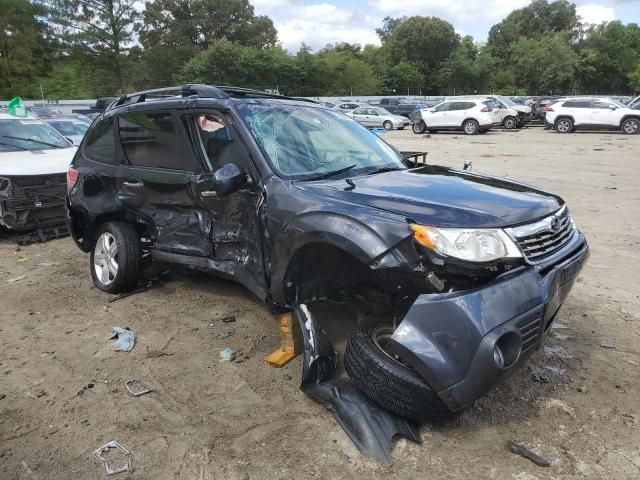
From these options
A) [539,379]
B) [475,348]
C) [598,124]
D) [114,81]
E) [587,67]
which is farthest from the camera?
[587,67]

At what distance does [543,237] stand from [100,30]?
4597 cm

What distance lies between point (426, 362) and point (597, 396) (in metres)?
1.41

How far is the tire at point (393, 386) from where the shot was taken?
2584 mm

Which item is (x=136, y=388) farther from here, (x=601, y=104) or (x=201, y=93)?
(x=601, y=104)

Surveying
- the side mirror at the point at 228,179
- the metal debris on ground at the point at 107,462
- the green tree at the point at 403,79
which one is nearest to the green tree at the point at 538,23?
the green tree at the point at 403,79

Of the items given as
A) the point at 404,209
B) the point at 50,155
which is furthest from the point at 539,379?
the point at 50,155

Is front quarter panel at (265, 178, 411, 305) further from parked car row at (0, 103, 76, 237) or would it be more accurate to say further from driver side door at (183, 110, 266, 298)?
parked car row at (0, 103, 76, 237)

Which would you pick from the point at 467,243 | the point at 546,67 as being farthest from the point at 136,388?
the point at 546,67

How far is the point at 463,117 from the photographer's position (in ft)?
76.6

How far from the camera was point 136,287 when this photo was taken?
489 cm

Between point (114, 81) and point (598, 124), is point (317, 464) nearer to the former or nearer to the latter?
point (598, 124)

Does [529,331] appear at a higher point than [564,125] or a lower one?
higher

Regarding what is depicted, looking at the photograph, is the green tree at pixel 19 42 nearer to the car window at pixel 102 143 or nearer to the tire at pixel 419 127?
the tire at pixel 419 127

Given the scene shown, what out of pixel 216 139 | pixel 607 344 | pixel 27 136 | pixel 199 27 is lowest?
pixel 607 344
